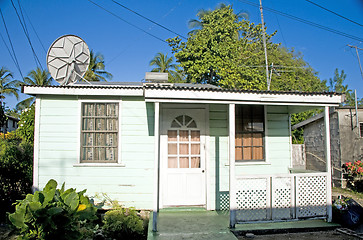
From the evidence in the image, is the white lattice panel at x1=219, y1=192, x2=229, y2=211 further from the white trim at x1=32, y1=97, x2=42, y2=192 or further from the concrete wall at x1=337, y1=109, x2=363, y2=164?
the concrete wall at x1=337, y1=109, x2=363, y2=164

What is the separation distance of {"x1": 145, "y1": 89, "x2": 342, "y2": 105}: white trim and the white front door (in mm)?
1117

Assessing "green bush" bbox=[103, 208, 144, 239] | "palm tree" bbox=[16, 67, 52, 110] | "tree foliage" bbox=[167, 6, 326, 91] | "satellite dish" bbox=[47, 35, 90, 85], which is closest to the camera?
"green bush" bbox=[103, 208, 144, 239]

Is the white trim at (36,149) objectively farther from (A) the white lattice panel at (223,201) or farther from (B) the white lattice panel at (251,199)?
(B) the white lattice panel at (251,199)

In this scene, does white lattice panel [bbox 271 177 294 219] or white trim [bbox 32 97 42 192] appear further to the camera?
white trim [bbox 32 97 42 192]

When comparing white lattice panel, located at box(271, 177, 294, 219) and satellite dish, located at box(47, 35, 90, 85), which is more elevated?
satellite dish, located at box(47, 35, 90, 85)

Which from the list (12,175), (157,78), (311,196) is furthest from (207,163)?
(12,175)

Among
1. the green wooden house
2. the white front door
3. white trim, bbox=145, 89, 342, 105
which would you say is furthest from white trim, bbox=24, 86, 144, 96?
the white front door

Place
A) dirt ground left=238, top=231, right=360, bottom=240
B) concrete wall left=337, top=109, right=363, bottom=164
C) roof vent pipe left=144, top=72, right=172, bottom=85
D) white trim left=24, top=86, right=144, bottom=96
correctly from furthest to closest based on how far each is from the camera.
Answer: concrete wall left=337, top=109, right=363, bottom=164
roof vent pipe left=144, top=72, right=172, bottom=85
white trim left=24, top=86, right=144, bottom=96
dirt ground left=238, top=231, right=360, bottom=240

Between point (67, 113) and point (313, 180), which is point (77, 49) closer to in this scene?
point (67, 113)

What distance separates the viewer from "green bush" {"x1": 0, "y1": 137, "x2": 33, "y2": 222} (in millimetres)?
6262

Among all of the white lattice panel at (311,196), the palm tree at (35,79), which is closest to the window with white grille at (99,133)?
the white lattice panel at (311,196)

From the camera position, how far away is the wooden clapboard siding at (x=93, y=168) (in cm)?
582

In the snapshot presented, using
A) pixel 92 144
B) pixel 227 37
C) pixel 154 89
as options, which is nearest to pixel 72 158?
pixel 92 144

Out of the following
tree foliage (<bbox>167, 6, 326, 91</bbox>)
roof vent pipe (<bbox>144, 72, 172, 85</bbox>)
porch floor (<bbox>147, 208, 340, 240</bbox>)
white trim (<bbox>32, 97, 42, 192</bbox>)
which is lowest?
porch floor (<bbox>147, 208, 340, 240</bbox>)
